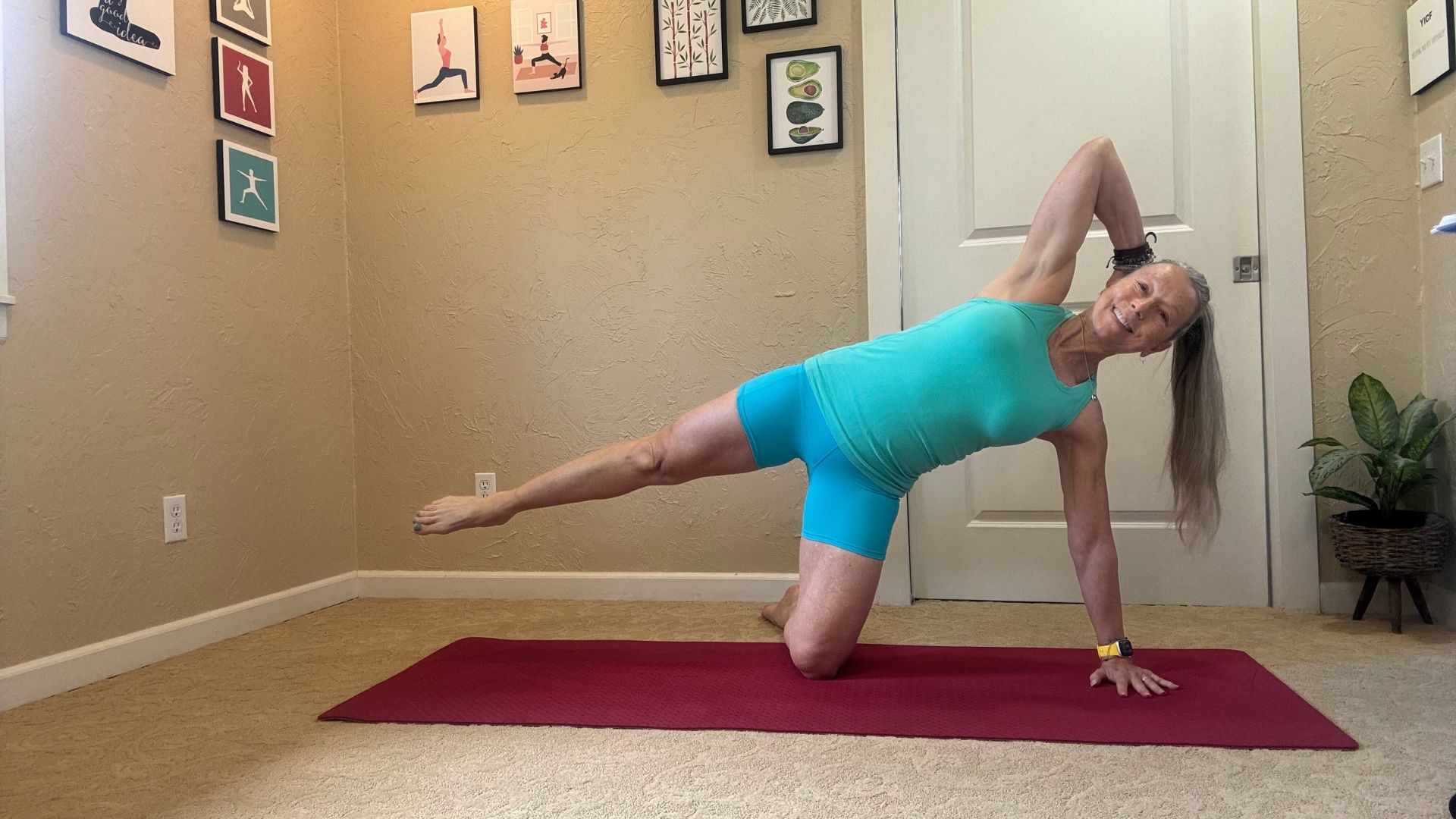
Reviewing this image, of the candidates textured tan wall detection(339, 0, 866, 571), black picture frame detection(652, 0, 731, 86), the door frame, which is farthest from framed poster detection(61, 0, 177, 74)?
the door frame

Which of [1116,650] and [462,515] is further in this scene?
[462,515]

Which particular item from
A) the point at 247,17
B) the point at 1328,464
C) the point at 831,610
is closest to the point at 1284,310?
the point at 1328,464

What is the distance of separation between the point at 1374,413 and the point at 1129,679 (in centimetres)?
105

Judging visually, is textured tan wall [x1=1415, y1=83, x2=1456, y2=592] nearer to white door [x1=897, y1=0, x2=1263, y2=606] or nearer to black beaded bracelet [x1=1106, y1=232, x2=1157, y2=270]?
white door [x1=897, y1=0, x2=1263, y2=606]

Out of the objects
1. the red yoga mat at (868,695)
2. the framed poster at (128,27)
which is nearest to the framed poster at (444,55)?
the framed poster at (128,27)

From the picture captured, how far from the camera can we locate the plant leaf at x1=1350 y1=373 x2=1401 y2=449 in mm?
2240

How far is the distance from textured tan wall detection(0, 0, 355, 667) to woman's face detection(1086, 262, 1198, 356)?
→ 2.24 meters

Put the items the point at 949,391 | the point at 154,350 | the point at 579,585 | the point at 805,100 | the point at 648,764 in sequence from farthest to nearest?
the point at 579,585 → the point at 805,100 → the point at 154,350 → the point at 949,391 → the point at 648,764

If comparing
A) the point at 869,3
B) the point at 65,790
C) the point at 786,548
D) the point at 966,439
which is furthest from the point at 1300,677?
the point at 65,790

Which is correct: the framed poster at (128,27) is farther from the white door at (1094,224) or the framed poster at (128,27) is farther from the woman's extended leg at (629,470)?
the white door at (1094,224)

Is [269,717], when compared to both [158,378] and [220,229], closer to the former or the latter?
[158,378]

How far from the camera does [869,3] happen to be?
2.70 metres

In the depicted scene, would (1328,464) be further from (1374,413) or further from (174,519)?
(174,519)

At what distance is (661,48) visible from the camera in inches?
112
